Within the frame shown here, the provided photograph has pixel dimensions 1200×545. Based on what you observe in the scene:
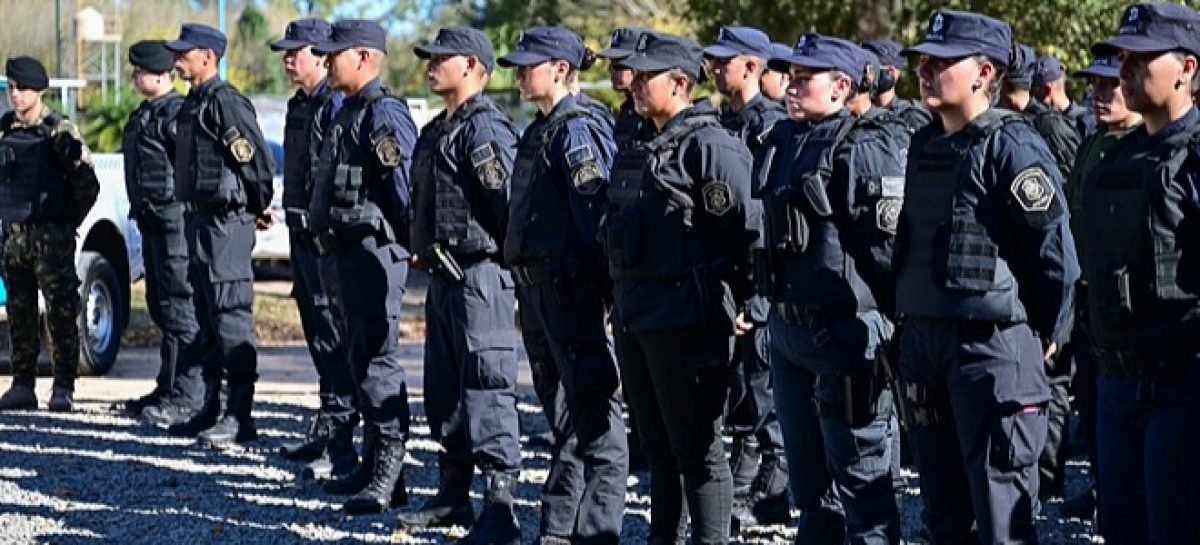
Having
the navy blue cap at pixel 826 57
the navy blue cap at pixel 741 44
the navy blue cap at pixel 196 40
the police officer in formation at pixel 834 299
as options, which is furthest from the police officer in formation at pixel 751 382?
the navy blue cap at pixel 196 40

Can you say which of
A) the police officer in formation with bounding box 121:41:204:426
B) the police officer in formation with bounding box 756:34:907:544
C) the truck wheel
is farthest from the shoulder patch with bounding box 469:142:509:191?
the truck wheel

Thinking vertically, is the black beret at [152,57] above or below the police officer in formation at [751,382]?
above

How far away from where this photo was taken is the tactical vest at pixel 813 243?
6.31 meters

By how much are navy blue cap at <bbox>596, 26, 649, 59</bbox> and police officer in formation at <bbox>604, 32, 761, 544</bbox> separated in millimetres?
314

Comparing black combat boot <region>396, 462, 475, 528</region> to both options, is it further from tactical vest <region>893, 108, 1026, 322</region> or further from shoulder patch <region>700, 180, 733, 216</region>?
tactical vest <region>893, 108, 1026, 322</region>

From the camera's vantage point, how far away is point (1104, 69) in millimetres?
6633

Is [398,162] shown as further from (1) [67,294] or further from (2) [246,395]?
(1) [67,294]

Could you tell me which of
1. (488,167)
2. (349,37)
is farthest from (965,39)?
(349,37)

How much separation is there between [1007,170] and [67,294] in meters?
7.79

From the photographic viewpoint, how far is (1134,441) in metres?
5.45

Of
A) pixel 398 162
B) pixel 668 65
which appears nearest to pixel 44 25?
pixel 398 162

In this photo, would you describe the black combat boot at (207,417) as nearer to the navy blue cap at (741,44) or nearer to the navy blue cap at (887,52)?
the navy blue cap at (741,44)

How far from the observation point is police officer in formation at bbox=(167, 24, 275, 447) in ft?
34.8

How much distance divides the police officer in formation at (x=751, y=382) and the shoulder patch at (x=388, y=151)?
1.45m
